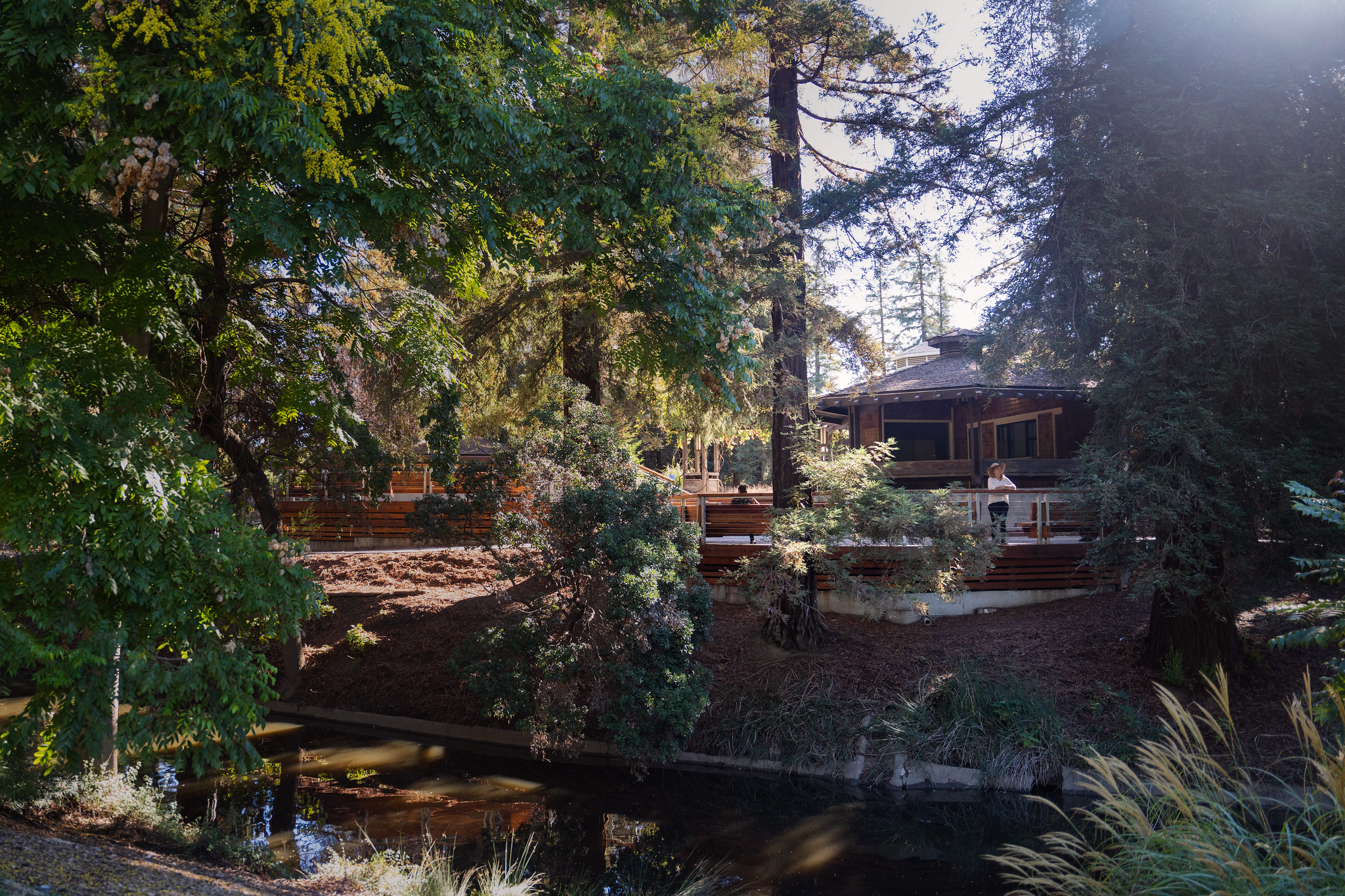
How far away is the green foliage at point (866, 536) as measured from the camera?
10.3 meters

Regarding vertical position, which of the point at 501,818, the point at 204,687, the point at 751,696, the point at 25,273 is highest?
the point at 25,273

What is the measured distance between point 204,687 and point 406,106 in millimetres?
4132

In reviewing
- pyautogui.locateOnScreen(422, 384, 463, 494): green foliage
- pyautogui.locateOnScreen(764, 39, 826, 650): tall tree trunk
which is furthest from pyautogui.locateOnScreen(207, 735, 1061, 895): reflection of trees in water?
pyautogui.locateOnScreen(422, 384, 463, 494): green foliage

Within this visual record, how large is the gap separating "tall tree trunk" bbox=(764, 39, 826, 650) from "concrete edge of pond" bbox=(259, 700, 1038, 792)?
2006mm

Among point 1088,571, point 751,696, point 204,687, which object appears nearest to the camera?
point 204,687

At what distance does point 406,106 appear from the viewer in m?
5.70

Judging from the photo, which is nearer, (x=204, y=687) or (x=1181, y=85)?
(x=204, y=687)

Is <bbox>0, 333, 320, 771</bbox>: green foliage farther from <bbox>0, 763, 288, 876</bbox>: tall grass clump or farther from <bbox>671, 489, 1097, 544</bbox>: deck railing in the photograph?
<bbox>671, 489, 1097, 544</bbox>: deck railing

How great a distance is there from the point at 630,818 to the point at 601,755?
6.33 feet

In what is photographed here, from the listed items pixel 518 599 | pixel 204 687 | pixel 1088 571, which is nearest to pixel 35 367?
pixel 204 687

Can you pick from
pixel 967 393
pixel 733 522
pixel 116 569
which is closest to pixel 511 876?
pixel 116 569

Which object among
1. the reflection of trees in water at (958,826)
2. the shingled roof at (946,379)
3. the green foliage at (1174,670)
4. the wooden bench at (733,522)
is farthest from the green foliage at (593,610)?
the shingled roof at (946,379)

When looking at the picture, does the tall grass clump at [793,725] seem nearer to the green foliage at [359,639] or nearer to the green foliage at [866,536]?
the green foliage at [866,536]

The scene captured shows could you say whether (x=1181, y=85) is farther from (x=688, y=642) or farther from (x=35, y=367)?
(x=35, y=367)
